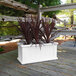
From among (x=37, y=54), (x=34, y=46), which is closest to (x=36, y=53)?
(x=37, y=54)

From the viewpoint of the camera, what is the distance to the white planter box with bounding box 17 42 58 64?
2043mm

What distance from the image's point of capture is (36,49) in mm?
2119

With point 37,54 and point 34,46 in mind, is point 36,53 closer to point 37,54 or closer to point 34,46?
point 37,54

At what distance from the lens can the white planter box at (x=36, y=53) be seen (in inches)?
80.4

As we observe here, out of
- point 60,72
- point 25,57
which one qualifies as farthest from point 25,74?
point 60,72

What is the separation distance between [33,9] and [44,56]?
2.31 m

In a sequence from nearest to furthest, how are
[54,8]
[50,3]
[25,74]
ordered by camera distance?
[25,74]
[54,8]
[50,3]

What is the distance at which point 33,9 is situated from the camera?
379 cm

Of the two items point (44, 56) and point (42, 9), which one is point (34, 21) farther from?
point (42, 9)

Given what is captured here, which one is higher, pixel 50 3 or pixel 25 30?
pixel 50 3

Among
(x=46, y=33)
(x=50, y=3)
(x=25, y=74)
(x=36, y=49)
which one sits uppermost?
(x=50, y=3)

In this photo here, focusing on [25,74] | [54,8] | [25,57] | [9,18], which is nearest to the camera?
[25,74]

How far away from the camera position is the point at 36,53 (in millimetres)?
2131

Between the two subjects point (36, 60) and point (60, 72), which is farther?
point (36, 60)
